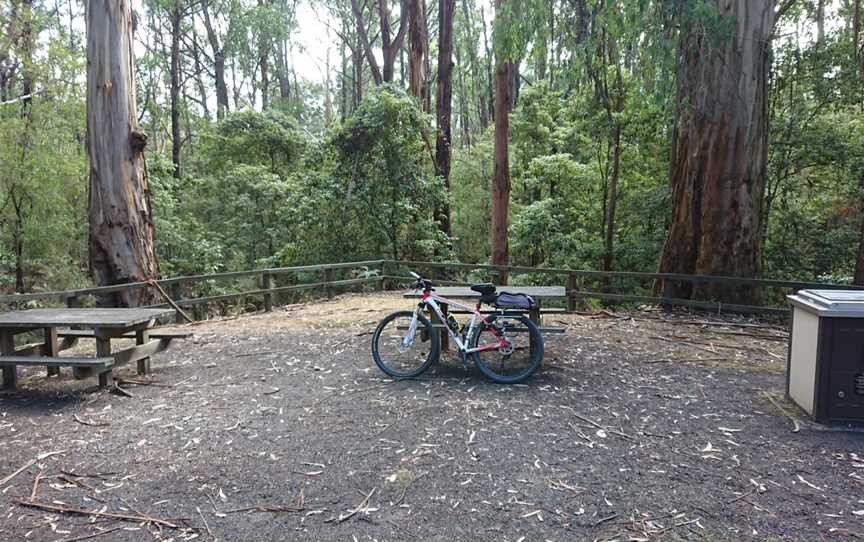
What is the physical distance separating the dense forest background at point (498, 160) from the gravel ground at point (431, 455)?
475 centimetres

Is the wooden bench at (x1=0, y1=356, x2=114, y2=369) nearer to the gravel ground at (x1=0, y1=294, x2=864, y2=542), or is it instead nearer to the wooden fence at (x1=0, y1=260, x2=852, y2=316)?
the gravel ground at (x1=0, y1=294, x2=864, y2=542)

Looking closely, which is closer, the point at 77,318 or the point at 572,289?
the point at 77,318

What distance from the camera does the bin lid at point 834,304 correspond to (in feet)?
13.6

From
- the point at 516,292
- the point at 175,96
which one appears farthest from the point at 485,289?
the point at 175,96

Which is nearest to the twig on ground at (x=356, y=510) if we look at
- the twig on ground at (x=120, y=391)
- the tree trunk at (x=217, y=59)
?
the twig on ground at (x=120, y=391)

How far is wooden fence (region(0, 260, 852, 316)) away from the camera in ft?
26.5

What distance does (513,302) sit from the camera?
5.44 m

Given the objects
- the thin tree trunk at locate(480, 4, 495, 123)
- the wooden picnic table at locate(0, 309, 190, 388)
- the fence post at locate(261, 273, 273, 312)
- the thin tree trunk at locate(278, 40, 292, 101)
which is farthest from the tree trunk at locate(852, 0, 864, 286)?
the thin tree trunk at locate(278, 40, 292, 101)

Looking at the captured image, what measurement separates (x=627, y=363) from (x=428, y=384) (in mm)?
2321

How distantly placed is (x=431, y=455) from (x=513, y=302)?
2.01m

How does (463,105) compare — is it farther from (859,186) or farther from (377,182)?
(859,186)

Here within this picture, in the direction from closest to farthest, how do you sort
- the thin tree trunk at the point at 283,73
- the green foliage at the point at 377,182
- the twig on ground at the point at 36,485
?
1. the twig on ground at the point at 36,485
2. the green foliage at the point at 377,182
3. the thin tree trunk at the point at 283,73

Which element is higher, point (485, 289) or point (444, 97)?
point (444, 97)

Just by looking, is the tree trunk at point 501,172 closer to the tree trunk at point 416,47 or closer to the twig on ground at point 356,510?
the tree trunk at point 416,47
